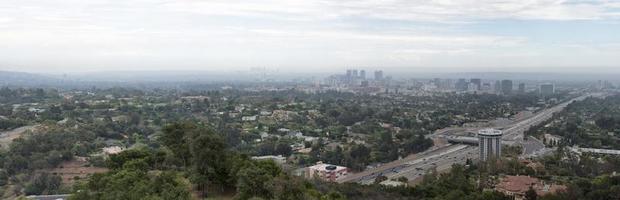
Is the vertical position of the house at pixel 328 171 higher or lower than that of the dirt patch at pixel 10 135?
lower

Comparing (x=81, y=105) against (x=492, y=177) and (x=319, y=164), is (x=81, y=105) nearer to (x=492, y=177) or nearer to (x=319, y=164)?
(x=319, y=164)

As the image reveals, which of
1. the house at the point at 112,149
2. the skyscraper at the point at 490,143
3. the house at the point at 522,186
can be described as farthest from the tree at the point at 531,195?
the house at the point at 112,149

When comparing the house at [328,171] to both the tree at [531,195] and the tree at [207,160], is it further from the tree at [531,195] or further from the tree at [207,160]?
the tree at [207,160]

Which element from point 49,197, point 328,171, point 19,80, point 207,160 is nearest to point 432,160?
point 328,171

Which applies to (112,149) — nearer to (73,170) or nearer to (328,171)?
(73,170)

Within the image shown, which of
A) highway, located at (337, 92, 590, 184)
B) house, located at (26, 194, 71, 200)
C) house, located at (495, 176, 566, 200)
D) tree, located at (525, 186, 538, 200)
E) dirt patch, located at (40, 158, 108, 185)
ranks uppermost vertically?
house, located at (26, 194, 71, 200)

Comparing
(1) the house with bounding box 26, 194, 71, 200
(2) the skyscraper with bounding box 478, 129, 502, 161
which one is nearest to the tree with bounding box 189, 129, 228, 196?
(1) the house with bounding box 26, 194, 71, 200

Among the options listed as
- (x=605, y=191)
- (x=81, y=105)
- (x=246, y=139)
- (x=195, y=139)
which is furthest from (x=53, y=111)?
(x=605, y=191)

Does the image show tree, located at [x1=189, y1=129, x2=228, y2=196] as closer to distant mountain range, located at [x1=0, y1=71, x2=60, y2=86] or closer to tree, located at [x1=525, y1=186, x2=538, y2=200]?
tree, located at [x1=525, y1=186, x2=538, y2=200]
